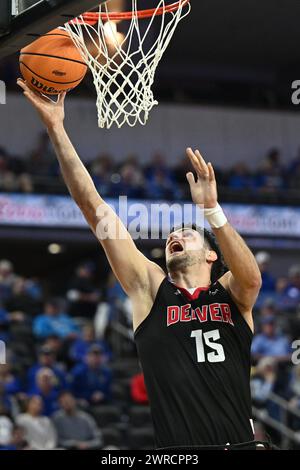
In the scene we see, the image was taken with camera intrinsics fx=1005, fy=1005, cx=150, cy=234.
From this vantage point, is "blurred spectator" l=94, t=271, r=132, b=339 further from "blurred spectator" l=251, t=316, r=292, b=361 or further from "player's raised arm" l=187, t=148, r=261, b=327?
"player's raised arm" l=187, t=148, r=261, b=327

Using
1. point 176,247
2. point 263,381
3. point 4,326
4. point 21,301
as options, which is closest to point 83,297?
point 21,301

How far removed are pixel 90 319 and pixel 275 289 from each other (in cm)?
400

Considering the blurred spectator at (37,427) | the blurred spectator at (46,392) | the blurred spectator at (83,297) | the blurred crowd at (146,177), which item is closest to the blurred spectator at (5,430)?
the blurred spectator at (37,427)

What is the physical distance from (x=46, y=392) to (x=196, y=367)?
26.5 feet

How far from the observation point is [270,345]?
15.0 m

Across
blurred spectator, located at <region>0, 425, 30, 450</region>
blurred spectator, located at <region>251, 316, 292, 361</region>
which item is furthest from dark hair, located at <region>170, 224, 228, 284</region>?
blurred spectator, located at <region>251, 316, 292, 361</region>

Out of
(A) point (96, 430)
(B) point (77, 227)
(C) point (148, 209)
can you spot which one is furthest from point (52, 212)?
(A) point (96, 430)

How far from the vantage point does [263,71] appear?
2231 centimetres

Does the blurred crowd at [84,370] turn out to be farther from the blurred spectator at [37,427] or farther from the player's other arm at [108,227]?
the player's other arm at [108,227]

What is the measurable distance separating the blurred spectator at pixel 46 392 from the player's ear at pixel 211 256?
7.65 m

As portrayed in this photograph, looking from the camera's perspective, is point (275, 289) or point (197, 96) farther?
point (197, 96)

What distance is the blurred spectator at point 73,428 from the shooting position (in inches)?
475

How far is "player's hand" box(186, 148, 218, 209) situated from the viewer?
4.74 metres
